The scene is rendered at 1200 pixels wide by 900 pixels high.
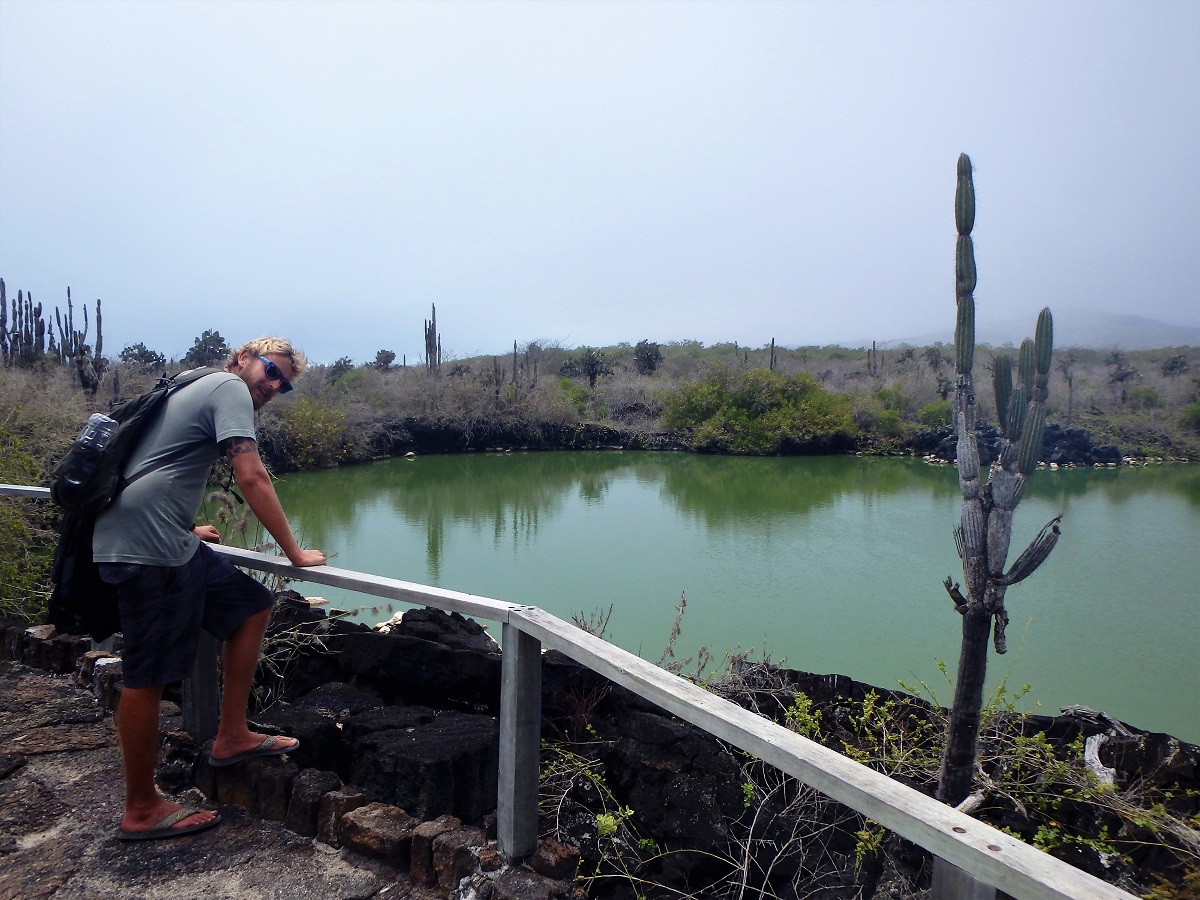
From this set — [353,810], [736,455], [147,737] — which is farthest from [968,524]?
[736,455]

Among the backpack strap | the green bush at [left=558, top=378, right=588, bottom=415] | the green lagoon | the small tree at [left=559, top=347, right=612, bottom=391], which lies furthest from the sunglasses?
the small tree at [left=559, top=347, right=612, bottom=391]

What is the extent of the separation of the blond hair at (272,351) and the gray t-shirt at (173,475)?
184mm

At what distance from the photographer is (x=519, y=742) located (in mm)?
1959

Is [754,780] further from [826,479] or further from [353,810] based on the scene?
[826,479]

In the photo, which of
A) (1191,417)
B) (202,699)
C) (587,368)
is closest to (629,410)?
(587,368)

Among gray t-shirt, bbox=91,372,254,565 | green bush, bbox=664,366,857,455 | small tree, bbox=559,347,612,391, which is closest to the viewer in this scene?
gray t-shirt, bbox=91,372,254,565

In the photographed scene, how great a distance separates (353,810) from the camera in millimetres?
2184

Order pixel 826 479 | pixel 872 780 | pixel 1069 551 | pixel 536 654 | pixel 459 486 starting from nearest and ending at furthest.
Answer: pixel 872 780 → pixel 536 654 → pixel 1069 551 → pixel 459 486 → pixel 826 479

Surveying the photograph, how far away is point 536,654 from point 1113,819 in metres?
2.67

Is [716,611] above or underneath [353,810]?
underneath

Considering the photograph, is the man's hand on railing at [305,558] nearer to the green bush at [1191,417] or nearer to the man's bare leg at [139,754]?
the man's bare leg at [139,754]

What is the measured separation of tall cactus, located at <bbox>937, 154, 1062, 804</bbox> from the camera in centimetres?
366

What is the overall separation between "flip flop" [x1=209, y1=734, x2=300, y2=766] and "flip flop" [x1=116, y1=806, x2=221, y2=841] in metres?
0.16

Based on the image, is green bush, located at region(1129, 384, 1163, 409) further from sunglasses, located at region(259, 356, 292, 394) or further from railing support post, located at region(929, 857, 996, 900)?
railing support post, located at region(929, 857, 996, 900)
